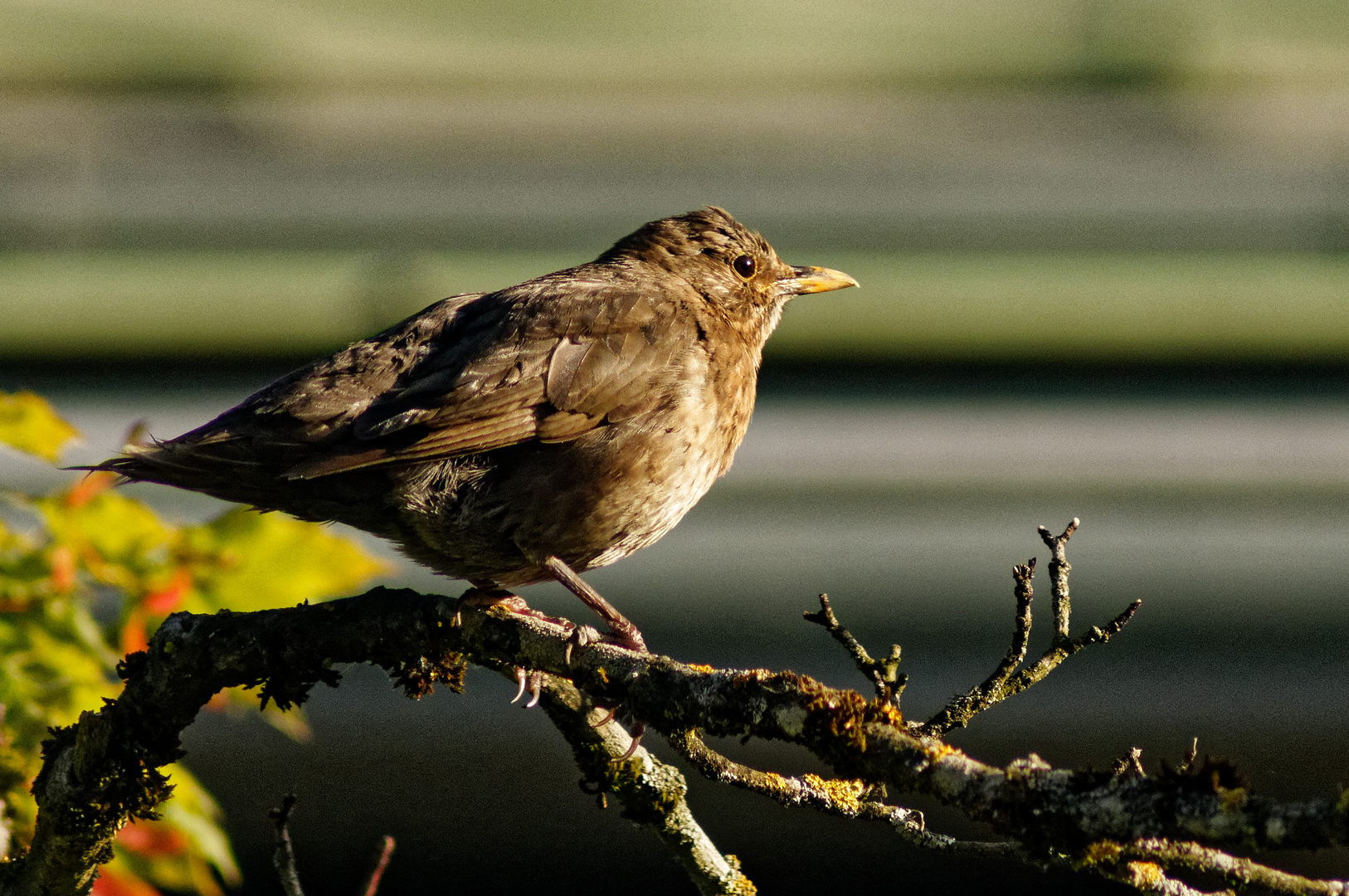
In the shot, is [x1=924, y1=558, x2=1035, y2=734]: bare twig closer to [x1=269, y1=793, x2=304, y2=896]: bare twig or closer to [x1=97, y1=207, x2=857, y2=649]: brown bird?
[x1=97, y1=207, x2=857, y2=649]: brown bird

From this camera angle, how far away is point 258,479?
2914mm

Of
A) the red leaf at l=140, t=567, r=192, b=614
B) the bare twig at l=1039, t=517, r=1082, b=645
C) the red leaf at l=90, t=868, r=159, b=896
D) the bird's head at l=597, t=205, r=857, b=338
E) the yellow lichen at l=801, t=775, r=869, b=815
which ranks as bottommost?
the red leaf at l=90, t=868, r=159, b=896

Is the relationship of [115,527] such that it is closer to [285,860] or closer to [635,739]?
[285,860]

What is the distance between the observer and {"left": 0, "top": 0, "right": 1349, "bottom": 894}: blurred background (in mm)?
6395

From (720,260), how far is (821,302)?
289 centimetres

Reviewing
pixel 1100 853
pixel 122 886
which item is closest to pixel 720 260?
pixel 122 886

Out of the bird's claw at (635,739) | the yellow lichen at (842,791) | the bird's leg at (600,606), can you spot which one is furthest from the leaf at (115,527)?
the yellow lichen at (842,791)

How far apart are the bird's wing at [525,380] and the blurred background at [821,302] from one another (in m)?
3.13

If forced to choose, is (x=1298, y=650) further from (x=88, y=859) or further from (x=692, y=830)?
(x=88, y=859)

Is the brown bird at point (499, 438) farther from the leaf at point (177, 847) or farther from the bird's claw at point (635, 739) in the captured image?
the leaf at point (177, 847)

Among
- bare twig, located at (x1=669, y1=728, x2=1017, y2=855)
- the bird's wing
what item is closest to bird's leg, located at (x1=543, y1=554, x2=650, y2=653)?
the bird's wing

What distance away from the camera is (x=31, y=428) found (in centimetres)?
299

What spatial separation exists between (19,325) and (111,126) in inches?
44.6

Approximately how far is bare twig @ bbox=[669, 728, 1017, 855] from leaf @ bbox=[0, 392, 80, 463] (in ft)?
5.34
